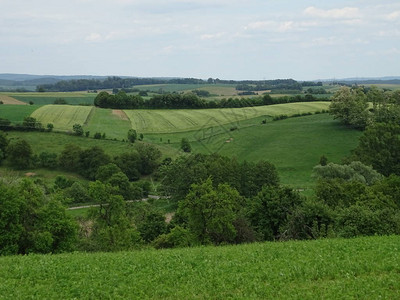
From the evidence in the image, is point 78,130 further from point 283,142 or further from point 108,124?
point 283,142

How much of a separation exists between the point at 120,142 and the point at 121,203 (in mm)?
53557

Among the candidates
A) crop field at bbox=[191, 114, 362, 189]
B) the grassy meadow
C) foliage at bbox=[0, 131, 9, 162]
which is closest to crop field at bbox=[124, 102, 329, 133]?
the grassy meadow

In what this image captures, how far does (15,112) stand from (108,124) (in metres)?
27.7

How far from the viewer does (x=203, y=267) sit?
17.7 m

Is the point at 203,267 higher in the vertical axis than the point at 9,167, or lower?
higher

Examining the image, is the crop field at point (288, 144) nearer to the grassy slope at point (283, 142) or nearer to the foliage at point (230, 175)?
the grassy slope at point (283, 142)

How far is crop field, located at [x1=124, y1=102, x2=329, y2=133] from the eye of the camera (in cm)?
9669

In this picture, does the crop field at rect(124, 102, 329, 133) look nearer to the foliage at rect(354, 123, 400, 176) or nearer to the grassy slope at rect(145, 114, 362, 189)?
the grassy slope at rect(145, 114, 362, 189)

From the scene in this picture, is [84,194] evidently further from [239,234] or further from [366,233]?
[366,233]

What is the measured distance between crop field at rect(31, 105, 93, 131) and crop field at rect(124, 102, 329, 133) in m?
13.3

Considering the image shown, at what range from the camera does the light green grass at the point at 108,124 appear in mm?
92600

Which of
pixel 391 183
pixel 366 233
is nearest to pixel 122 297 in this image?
pixel 366 233

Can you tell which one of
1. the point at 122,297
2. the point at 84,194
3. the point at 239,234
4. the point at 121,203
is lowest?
the point at 84,194

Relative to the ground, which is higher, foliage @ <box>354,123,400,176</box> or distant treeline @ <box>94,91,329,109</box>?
distant treeline @ <box>94,91,329,109</box>
